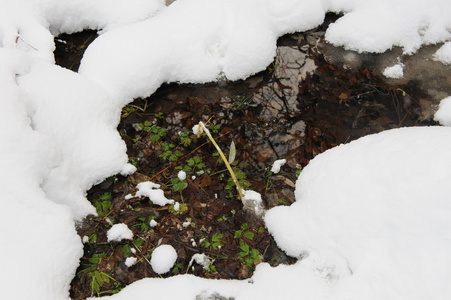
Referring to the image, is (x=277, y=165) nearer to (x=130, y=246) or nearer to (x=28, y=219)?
(x=130, y=246)

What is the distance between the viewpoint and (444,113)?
262 cm

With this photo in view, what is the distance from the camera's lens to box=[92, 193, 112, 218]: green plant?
2.20m

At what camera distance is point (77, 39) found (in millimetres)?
3035

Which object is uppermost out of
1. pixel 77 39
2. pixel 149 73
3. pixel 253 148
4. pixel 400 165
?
pixel 77 39

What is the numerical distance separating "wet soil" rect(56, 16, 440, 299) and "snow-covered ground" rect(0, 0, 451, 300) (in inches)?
5.3

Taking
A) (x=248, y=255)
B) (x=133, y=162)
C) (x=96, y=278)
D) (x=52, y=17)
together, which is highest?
(x=52, y=17)

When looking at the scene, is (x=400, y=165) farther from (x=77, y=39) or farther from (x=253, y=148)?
(x=77, y=39)

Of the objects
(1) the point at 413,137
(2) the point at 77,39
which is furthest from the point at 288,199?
(2) the point at 77,39

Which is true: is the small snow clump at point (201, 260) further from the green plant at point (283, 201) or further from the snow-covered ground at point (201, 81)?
the green plant at point (283, 201)

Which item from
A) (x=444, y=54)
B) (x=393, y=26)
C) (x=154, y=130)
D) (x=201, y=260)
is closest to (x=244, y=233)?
(x=201, y=260)

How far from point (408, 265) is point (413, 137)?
2.37 feet

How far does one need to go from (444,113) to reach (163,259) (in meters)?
2.65

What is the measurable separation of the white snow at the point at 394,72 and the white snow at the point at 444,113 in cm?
46

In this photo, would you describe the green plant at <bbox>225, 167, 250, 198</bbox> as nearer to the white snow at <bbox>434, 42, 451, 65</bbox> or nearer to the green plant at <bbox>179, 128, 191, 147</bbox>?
the green plant at <bbox>179, 128, 191, 147</bbox>
